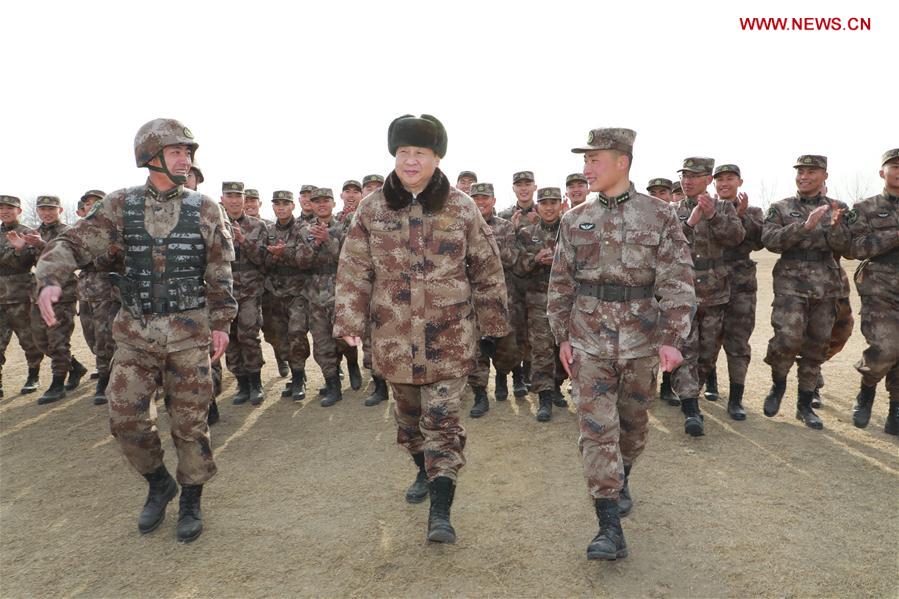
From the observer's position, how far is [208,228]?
3641mm

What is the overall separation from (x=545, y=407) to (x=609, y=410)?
2570mm

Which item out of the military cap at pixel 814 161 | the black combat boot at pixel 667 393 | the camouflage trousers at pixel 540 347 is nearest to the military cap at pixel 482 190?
the camouflage trousers at pixel 540 347

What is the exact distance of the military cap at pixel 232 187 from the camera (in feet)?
23.3

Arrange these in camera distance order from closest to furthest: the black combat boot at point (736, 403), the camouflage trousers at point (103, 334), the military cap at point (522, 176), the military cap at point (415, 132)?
1. the military cap at point (415, 132)
2. the black combat boot at point (736, 403)
3. the camouflage trousers at point (103, 334)
4. the military cap at point (522, 176)

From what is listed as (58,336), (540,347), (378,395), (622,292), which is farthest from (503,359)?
(58,336)

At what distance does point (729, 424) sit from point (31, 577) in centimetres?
584

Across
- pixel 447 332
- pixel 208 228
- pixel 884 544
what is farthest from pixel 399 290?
pixel 884 544

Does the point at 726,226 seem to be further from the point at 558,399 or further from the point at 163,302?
the point at 163,302

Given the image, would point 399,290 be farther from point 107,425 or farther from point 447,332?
point 107,425

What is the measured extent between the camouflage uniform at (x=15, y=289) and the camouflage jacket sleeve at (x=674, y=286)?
25.9 feet

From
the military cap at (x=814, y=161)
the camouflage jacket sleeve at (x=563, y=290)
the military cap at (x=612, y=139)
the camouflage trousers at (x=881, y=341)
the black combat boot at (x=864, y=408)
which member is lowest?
the black combat boot at (x=864, y=408)

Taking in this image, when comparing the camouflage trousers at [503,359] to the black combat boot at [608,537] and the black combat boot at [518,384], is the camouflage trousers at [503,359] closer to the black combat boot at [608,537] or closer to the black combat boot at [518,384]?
the black combat boot at [518,384]

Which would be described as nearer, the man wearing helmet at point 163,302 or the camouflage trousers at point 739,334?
the man wearing helmet at point 163,302

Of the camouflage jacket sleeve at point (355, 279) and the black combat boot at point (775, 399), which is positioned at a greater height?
the camouflage jacket sleeve at point (355, 279)
